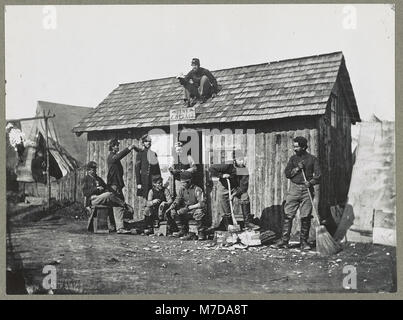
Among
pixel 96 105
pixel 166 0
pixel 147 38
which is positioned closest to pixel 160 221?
pixel 96 105

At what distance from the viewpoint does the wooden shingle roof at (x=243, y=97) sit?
989cm

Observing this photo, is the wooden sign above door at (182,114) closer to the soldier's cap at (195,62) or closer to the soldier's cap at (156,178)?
the soldier's cap at (195,62)

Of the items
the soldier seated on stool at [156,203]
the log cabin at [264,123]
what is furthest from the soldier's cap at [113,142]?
the soldier seated on stool at [156,203]

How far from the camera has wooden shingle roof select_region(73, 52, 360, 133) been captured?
9891 mm

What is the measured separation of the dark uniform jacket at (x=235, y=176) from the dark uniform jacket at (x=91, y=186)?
2.36 meters

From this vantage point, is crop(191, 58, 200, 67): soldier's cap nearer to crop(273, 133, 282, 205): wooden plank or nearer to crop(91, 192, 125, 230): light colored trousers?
crop(273, 133, 282, 205): wooden plank

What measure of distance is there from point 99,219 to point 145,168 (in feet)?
4.48

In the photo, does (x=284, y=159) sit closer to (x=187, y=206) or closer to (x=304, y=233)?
(x=304, y=233)

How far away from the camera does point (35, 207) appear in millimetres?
10602

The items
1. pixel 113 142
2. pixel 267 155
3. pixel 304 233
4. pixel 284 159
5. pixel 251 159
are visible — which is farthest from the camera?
pixel 113 142

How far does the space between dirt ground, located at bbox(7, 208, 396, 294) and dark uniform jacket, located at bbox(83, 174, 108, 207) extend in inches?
26.2

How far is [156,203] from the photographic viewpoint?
10.8 meters

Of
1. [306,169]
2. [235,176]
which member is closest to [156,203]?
[235,176]

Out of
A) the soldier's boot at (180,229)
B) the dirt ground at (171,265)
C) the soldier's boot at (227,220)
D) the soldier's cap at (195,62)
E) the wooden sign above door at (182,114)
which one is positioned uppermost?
the soldier's cap at (195,62)
